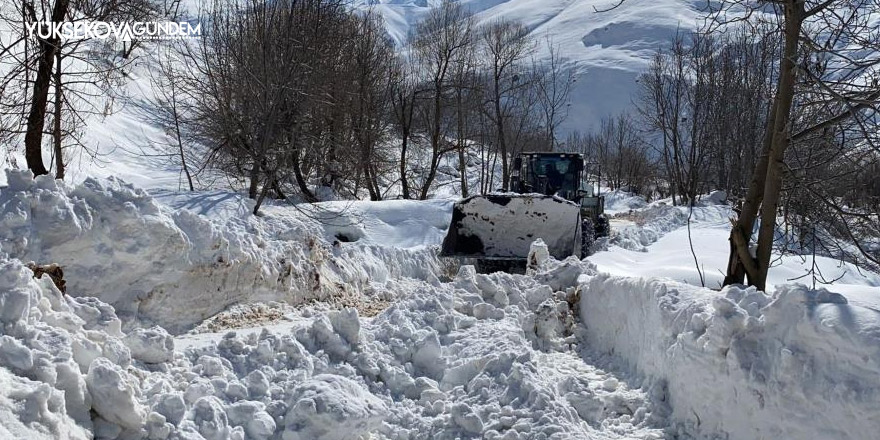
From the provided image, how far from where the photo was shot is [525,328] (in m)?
7.25

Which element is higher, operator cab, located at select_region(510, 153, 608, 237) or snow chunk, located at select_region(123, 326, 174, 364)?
operator cab, located at select_region(510, 153, 608, 237)

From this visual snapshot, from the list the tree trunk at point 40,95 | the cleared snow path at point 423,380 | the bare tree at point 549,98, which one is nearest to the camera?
the cleared snow path at point 423,380

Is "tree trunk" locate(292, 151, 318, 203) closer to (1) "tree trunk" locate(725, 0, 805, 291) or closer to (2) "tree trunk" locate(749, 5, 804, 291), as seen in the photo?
(1) "tree trunk" locate(725, 0, 805, 291)

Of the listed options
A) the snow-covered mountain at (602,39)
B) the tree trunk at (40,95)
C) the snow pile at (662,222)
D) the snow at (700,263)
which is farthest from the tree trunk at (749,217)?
the snow-covered mountain at (602,39)

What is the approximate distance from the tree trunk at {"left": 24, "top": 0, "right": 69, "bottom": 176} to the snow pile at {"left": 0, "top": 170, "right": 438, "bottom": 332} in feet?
7.51

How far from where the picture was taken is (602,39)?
110875mm

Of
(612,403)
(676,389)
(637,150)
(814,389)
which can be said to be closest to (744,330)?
(814,389)

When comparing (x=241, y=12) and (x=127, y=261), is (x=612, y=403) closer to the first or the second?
(x=127, y=261)

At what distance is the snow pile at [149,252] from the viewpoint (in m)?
6.22

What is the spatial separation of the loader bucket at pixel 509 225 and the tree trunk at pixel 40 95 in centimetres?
639

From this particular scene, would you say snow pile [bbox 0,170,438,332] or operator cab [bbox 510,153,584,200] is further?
operator cab [bbox 510,153,584,200]

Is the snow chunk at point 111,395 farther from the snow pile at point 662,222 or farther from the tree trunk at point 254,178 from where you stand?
the snow pile at point 662,222

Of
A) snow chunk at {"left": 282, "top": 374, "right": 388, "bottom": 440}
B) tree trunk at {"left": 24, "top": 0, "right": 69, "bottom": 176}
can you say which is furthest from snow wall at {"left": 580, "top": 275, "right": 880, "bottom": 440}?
tree trunk at {"left": 24, "top": 0, "right": 69, "bottom": 176}

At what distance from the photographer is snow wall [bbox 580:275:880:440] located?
11.1 feet
